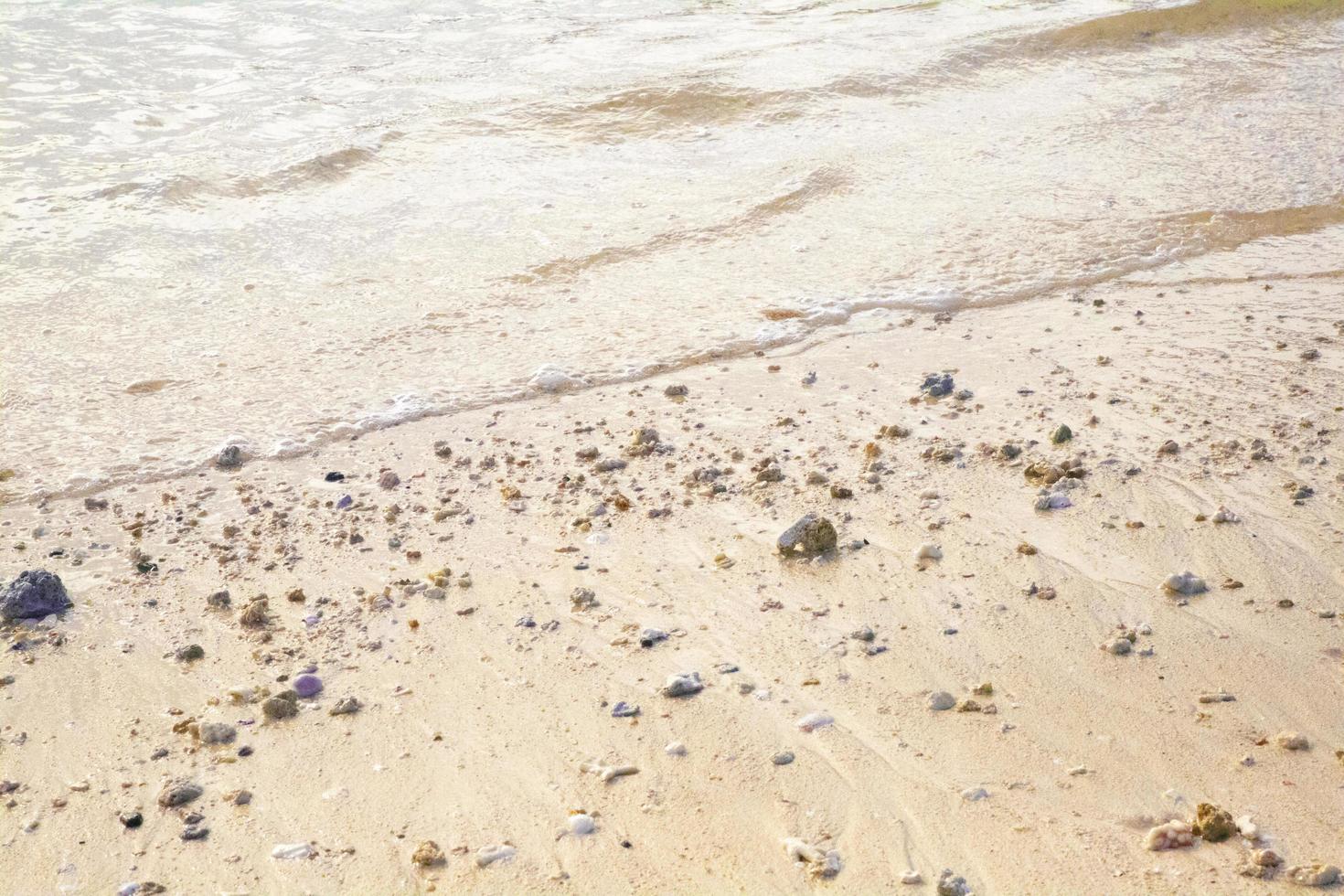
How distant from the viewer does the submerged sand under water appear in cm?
553

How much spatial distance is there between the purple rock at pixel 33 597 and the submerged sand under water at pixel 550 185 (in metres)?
1.07

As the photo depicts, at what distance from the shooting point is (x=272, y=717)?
2.91 meters

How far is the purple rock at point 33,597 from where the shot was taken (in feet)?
11.3

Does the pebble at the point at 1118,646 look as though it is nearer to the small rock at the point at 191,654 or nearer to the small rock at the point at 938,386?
the small rock at the point at 938,386

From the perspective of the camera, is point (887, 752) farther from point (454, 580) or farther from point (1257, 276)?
point (1257, 276)

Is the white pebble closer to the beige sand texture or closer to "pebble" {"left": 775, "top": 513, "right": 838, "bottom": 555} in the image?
the beige sand texture

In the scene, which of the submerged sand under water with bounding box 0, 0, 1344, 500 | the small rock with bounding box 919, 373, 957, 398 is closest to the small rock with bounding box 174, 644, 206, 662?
the submerged sand under water with bounding box 0, 0, 1344, 500

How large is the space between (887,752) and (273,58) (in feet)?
35.9

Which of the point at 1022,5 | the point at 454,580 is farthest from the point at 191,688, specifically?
the point at 1022,5

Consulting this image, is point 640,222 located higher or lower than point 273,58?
lower

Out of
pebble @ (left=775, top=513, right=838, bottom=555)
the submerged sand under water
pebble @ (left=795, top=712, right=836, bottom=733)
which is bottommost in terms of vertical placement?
pebble @ (left=795, top=712, right=836, bottom=733)

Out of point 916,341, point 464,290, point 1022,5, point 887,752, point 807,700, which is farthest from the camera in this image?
point 1022,5

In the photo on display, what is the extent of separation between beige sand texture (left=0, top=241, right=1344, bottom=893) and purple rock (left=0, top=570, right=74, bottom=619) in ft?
0.25

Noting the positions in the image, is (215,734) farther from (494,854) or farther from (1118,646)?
(1118,646)
